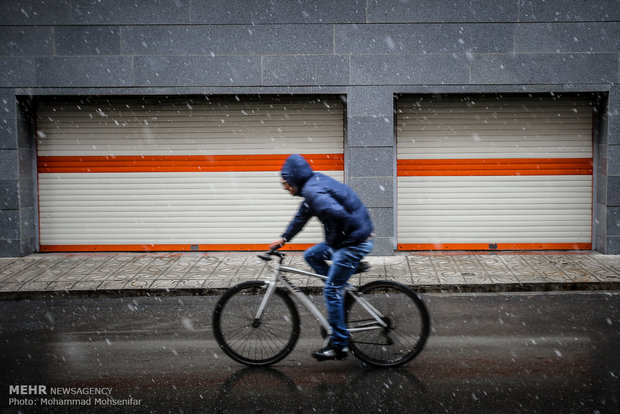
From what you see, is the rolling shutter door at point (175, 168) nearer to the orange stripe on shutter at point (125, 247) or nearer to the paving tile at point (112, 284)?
the orange stripe on shutter at point (125, 247)

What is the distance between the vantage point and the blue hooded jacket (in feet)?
16.5

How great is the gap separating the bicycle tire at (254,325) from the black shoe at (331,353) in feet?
0.86

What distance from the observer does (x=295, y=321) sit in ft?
17.4

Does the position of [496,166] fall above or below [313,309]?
above

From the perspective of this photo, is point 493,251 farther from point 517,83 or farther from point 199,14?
point 199,14

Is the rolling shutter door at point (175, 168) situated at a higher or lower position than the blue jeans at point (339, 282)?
higher

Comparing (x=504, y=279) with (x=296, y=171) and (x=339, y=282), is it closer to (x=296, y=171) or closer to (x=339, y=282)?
(x=339, y=282)

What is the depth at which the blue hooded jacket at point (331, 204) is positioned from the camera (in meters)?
5.04

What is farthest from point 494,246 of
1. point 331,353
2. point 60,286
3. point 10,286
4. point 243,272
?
point 10,286

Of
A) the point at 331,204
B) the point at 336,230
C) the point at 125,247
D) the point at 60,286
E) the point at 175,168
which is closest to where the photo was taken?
the point at 331,204

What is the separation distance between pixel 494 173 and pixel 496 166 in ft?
0.42

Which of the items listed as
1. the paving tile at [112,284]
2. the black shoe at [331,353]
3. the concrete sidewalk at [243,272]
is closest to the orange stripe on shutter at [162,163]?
the concrete sidewalk at [243,272]

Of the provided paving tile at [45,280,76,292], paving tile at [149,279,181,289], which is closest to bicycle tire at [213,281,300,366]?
paving tile at [149,279,181,289]

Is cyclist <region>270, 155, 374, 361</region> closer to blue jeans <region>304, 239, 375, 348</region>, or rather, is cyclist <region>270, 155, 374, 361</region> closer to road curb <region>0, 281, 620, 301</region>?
blue jeans <region>304, 239, 375, 348</region>
